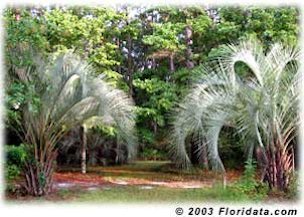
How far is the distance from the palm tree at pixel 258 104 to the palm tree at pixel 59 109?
1.21 meters

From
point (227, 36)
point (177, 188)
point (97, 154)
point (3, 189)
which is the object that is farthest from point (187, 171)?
point (3, 189)

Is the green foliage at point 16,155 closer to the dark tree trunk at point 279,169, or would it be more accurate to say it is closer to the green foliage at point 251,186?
the green foliage at point 251,186

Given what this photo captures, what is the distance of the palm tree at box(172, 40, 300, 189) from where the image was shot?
18.2 feet

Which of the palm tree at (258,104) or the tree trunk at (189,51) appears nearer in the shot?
the palm tree at (258,104)

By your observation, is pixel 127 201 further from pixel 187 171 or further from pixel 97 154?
pixel 97 154

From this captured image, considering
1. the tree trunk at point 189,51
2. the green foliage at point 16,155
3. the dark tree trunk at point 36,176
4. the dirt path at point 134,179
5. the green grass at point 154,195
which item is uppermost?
the tree trunk at point 189,51

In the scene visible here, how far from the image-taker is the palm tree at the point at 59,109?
5.51 meters

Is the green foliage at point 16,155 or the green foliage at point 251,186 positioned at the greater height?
the green foliage at point 16,155

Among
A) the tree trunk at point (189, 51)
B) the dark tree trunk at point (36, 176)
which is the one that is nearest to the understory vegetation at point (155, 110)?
the dark tree trunk at point (36, 176)

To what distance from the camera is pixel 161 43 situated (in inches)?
332

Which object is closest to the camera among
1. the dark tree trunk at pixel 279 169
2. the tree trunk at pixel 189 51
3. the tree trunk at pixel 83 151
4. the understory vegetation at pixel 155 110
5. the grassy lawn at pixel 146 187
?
the understory vegetation at pixel 155 110

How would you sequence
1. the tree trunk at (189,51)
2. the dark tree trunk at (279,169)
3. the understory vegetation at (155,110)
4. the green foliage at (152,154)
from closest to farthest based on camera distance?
the understory vegetation at (155,110) → the dark tree trunk at (279,169) → the green foliage at (152,154) → the tree trunk at (189,51)

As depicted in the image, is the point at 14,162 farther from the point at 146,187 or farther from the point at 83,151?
the point at 83,151

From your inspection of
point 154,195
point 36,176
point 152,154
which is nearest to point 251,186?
point 154,195
